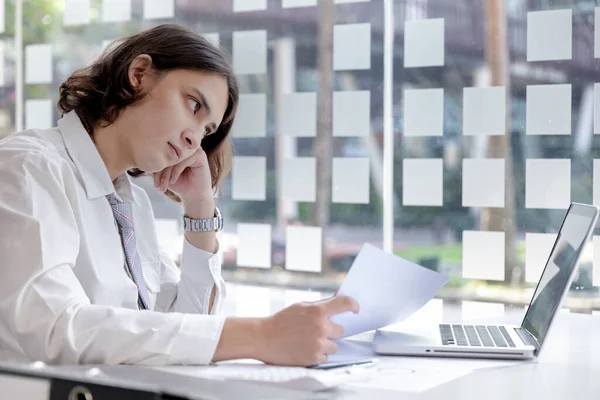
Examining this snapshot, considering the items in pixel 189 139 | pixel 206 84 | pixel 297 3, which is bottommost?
pixel 189 139

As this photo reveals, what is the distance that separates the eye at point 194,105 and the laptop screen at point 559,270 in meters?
0.83

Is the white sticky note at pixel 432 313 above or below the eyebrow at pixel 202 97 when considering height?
below

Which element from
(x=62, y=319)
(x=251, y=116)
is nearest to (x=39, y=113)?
(x=251, y=116)

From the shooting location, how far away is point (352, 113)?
282 cm

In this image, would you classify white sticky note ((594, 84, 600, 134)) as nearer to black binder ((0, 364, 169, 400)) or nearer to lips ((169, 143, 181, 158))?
lips ((169, 143, 181, 158))

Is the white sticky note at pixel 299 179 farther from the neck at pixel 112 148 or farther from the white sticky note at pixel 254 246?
the neck at pixel 112 148

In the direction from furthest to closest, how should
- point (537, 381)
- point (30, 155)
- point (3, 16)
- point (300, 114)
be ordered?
point (3, 16), point (300, 114), point (30, 155), point (537, 381)

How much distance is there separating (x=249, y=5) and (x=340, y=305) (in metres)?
2.00

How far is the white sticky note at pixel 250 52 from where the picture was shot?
302 centimetres

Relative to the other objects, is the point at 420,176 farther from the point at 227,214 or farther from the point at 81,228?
the point at 81,228

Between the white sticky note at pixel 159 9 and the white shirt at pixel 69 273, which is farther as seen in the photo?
the white sticky note at pixel 159 9

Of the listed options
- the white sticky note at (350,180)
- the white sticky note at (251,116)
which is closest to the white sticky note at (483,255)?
the white sticky note at (350,180)

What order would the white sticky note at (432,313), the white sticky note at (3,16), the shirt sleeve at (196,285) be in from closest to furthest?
the shirt sleeve at (196,285) → the white sticky note at (432,313) → the white sticky note at (3,16)

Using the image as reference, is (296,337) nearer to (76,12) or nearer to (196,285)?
(196,285)
